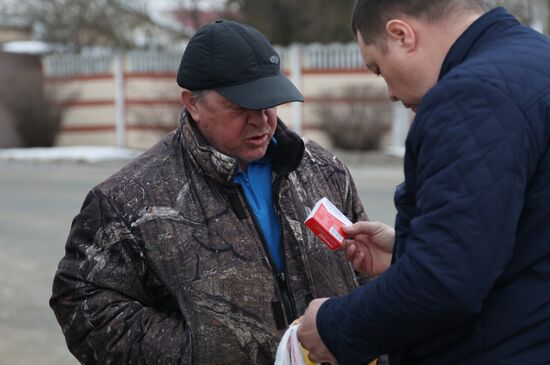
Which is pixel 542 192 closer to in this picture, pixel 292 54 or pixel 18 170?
pixel 18 170

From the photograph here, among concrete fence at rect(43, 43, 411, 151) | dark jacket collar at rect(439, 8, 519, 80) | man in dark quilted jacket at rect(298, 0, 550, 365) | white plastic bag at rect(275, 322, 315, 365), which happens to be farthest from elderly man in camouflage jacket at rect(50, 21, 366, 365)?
concrete fence at rect(43, 43, 411, 151)

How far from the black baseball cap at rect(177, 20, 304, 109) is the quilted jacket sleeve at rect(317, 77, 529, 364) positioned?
883mm

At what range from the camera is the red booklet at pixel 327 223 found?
8.82 ft

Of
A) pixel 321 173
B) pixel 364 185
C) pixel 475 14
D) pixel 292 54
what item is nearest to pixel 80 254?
pixel 321 173

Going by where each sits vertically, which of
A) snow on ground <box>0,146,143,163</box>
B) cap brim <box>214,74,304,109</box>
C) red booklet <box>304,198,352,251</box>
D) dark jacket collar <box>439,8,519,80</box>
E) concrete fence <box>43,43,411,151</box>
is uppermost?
dark jacket collar <box>439,8,519,80</box>

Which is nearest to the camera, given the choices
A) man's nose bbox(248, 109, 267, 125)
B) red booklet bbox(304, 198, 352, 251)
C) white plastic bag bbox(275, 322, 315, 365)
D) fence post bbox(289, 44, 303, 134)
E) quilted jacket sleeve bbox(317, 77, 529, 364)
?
quilted jacket sleeve bbox(317, 77, 529, 364)

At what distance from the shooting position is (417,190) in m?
2.04

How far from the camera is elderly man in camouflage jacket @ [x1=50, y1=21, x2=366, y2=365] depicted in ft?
8.94

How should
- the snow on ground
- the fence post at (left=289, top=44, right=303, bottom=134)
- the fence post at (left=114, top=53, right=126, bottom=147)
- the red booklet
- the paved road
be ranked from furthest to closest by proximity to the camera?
the fence post at (left=114, top=53, right=126, bottom=147) < the fence post at (left=289, top=44, right=303, bottom=134) < the snow on ground < the paved road < the red booklet

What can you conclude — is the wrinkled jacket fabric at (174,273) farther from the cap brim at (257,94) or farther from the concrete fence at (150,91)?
the concrete fence at (150,91)

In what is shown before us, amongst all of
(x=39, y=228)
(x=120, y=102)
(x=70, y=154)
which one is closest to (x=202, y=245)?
(x=39, y=228)

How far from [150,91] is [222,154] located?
19.9m

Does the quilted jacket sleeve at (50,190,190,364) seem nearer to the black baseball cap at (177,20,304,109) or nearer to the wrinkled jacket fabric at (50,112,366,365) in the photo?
the wrinkled jacket fabric at (50,112,366,365)

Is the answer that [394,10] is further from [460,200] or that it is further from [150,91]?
[150,91]
